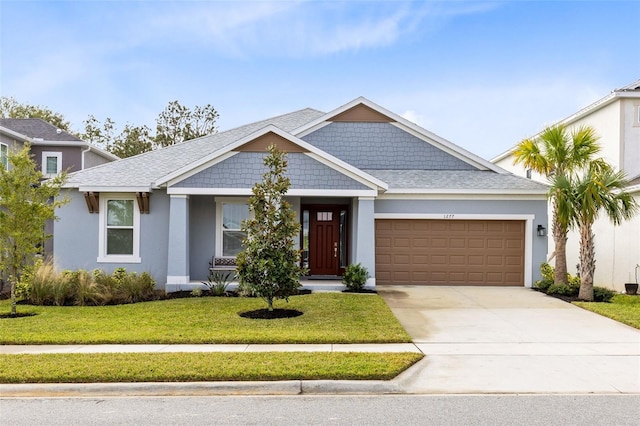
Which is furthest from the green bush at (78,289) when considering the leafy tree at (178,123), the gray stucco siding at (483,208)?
the leafy tree at (178,123)

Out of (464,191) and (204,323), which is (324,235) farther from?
(204,323)

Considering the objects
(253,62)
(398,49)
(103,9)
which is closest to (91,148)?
(253,62)

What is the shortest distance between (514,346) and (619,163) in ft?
39.2

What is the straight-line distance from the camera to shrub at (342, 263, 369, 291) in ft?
49.5

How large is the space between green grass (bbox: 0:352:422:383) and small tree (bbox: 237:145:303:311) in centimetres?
322

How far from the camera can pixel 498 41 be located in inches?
629

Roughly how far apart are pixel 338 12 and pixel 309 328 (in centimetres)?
839

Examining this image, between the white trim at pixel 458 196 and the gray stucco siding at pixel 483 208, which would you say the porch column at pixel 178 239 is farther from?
the white trim at pixel 458 196

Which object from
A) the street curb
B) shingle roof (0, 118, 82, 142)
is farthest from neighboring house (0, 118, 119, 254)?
the street curb

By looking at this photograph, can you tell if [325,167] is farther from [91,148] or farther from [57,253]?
[91,148]

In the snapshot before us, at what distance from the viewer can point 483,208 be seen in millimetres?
16734

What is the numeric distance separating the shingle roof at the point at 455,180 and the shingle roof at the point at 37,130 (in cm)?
1936

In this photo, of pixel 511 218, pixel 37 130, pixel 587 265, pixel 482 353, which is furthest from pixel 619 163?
pixel 37 130

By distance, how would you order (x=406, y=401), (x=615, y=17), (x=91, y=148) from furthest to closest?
(x=91, y=148) → (x=615, y=17) → (x=406, y=401)
